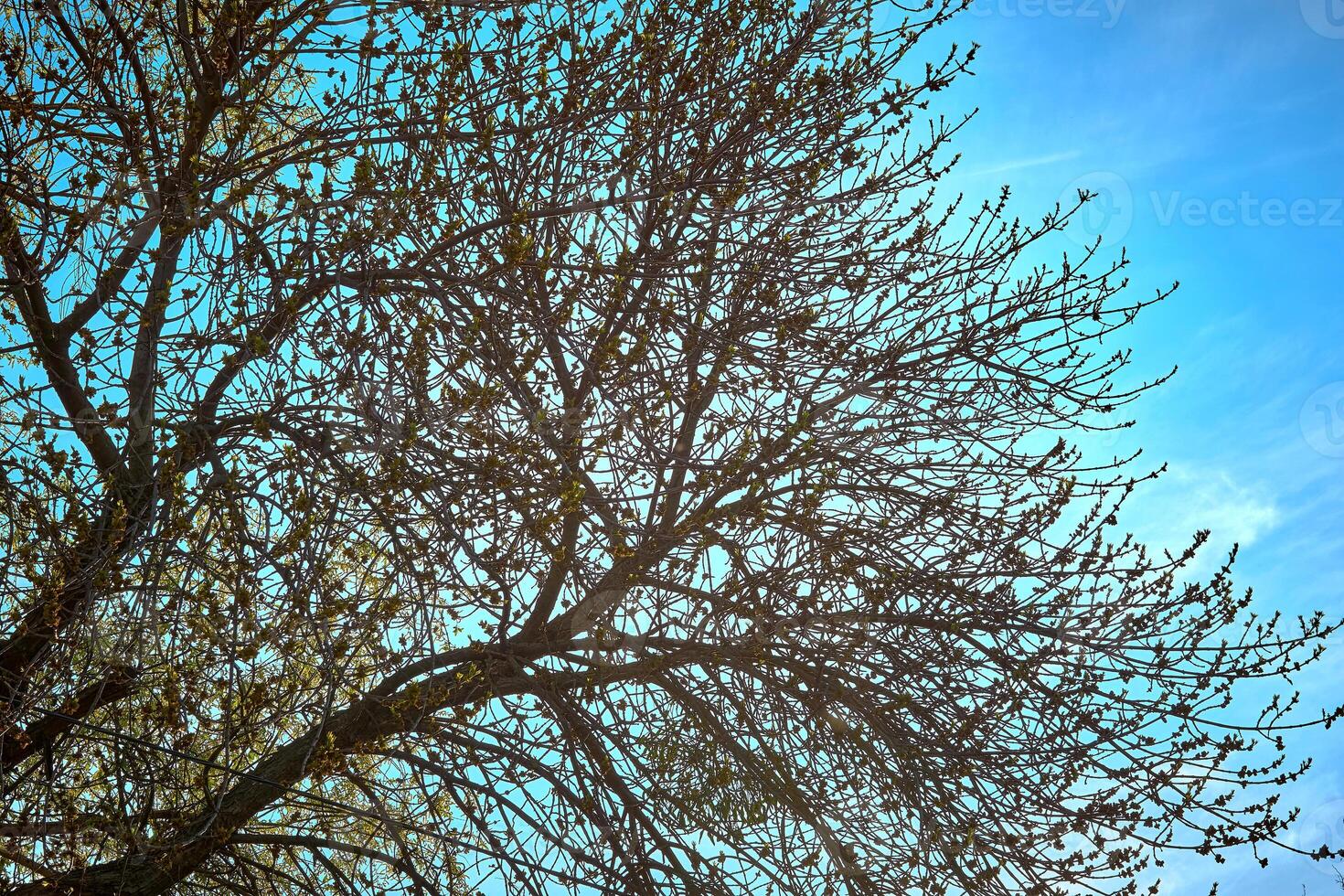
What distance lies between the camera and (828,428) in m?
5.73

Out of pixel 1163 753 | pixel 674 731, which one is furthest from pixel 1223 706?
pixel 674 731

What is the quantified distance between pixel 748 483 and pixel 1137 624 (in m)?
2.17

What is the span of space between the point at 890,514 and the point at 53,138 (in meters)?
5.00

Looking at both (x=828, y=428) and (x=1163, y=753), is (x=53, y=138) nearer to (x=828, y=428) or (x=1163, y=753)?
(x=828, y=428)

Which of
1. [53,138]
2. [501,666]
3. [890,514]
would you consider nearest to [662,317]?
[890,514]

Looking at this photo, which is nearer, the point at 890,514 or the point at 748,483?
the point at 748,483

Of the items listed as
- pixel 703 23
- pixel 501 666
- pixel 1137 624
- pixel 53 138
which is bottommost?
pixel 1137 624

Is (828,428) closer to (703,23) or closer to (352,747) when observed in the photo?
(703,23)

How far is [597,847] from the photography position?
16.0 ft

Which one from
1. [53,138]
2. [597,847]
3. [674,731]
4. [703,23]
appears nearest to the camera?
[597,847]

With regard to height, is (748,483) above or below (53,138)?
below

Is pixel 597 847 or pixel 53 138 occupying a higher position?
pixel 53 138

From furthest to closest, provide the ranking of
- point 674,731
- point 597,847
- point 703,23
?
point 703,23 → point 674,731 → point 597,847

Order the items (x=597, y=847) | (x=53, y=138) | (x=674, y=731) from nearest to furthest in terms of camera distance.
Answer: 1. (x=597, y=847)
2. (x=53, y=138)
3. (x=674, y=731)
